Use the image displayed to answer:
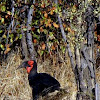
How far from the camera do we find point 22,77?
704cm

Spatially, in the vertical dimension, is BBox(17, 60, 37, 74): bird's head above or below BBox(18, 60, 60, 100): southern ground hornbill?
above

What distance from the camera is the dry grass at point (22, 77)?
6480 millimetres

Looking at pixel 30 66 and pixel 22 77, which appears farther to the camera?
pixel 22 77

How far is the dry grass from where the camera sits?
6.48m

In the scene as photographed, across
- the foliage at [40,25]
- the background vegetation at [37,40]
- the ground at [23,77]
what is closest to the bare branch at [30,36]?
the background vegetation at [37,40]

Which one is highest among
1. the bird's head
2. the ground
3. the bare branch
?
the bare branch

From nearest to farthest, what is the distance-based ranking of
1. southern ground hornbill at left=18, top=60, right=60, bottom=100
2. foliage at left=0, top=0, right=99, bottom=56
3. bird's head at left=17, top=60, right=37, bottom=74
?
1. southern ground hornbill at left=18, top=60, right=60, bottom=100
2. bird's head at left=17, top=60, right=37, bottom=74
3. foliage at left=0, top=0, right=99, bottom=56

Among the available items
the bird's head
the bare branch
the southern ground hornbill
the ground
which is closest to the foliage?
the bare branch

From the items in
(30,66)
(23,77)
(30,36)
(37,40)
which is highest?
(30,36)

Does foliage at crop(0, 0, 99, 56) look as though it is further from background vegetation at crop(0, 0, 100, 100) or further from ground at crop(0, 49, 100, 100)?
ground at crop(0, 49, 100, 100)

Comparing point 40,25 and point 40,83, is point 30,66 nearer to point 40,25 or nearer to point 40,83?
point 40,83

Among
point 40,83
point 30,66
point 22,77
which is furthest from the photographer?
point 22,77

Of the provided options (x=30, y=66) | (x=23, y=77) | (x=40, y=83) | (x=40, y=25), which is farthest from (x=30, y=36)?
(x=40, y=83)

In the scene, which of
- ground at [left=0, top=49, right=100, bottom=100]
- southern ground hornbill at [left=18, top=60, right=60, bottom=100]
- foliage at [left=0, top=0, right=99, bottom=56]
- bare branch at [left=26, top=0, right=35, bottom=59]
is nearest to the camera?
southern ground hornbill at [left=18, top=60, right=60, bottom=100]
